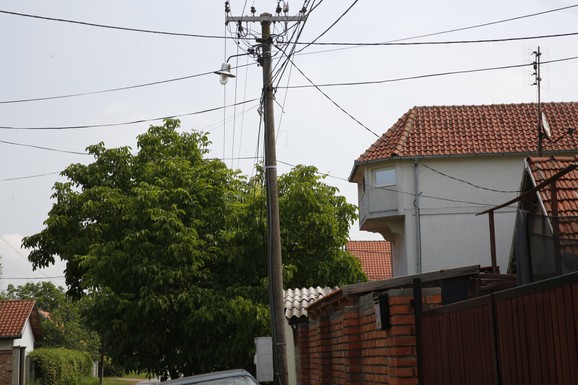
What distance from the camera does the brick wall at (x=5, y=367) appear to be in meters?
42.7

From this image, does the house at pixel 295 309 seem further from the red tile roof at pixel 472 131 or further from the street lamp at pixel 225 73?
the red tile roof at pixel 472 131

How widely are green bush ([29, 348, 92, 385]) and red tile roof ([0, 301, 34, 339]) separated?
2303mm

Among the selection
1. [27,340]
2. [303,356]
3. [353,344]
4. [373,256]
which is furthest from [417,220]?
[27,340]

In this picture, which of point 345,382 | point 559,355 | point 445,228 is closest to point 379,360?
point 345,382

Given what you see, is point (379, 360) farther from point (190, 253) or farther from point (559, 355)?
point (190, 253)

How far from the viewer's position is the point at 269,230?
1728 cm

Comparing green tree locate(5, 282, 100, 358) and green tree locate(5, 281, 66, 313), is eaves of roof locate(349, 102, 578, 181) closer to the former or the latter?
green tree locate(5, 282, 100, 358)

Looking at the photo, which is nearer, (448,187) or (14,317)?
(448,187)

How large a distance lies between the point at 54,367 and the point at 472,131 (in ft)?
83.8

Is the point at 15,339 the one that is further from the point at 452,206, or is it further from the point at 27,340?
the point at 452,206

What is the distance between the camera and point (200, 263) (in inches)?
973

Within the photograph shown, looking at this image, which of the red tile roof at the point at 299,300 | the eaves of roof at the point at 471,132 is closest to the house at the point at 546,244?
the red tile roof at the point at 299,300

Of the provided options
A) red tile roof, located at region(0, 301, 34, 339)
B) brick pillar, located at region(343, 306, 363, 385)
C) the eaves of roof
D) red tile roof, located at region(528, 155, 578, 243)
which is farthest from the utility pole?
red tile roof, located at region(0, 301, 34, 339)

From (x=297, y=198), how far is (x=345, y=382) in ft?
45.0
